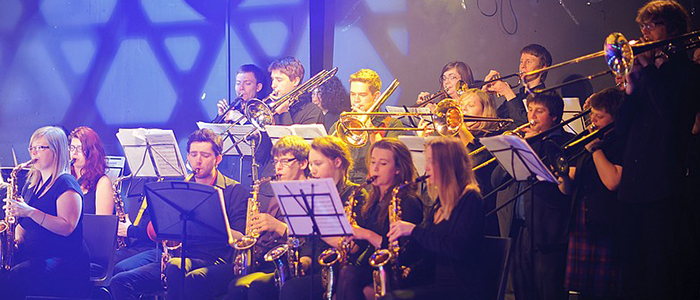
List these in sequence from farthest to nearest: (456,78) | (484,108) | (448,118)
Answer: (456,78) → (484,108) → (448,118)

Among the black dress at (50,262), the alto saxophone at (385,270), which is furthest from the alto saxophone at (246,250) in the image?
the black dress at (50,262)

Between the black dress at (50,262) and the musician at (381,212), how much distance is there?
2088 mm

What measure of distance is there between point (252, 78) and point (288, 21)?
1.12m

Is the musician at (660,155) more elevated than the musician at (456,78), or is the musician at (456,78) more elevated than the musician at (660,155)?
the musician at (456,78)

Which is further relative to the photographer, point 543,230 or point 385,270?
point 543,230

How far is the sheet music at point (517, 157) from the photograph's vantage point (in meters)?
4.42

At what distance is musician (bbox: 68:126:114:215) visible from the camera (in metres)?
6.24

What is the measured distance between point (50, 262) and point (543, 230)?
11.3ft

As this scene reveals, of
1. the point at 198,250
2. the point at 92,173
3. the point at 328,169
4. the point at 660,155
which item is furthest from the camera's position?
the point at 92,173

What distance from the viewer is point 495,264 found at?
162 inches

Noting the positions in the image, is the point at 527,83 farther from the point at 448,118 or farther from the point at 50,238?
the point at 50,238

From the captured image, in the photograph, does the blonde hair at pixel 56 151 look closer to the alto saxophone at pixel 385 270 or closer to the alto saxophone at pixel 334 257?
the alto saxophone at pixel 334 257

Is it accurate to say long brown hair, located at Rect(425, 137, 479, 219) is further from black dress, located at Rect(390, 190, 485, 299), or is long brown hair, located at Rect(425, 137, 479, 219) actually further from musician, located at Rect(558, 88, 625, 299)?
musician, located at Rect(558, 88, 625, 299)

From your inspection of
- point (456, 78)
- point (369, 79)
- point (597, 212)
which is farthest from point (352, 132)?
point (597, 212)
